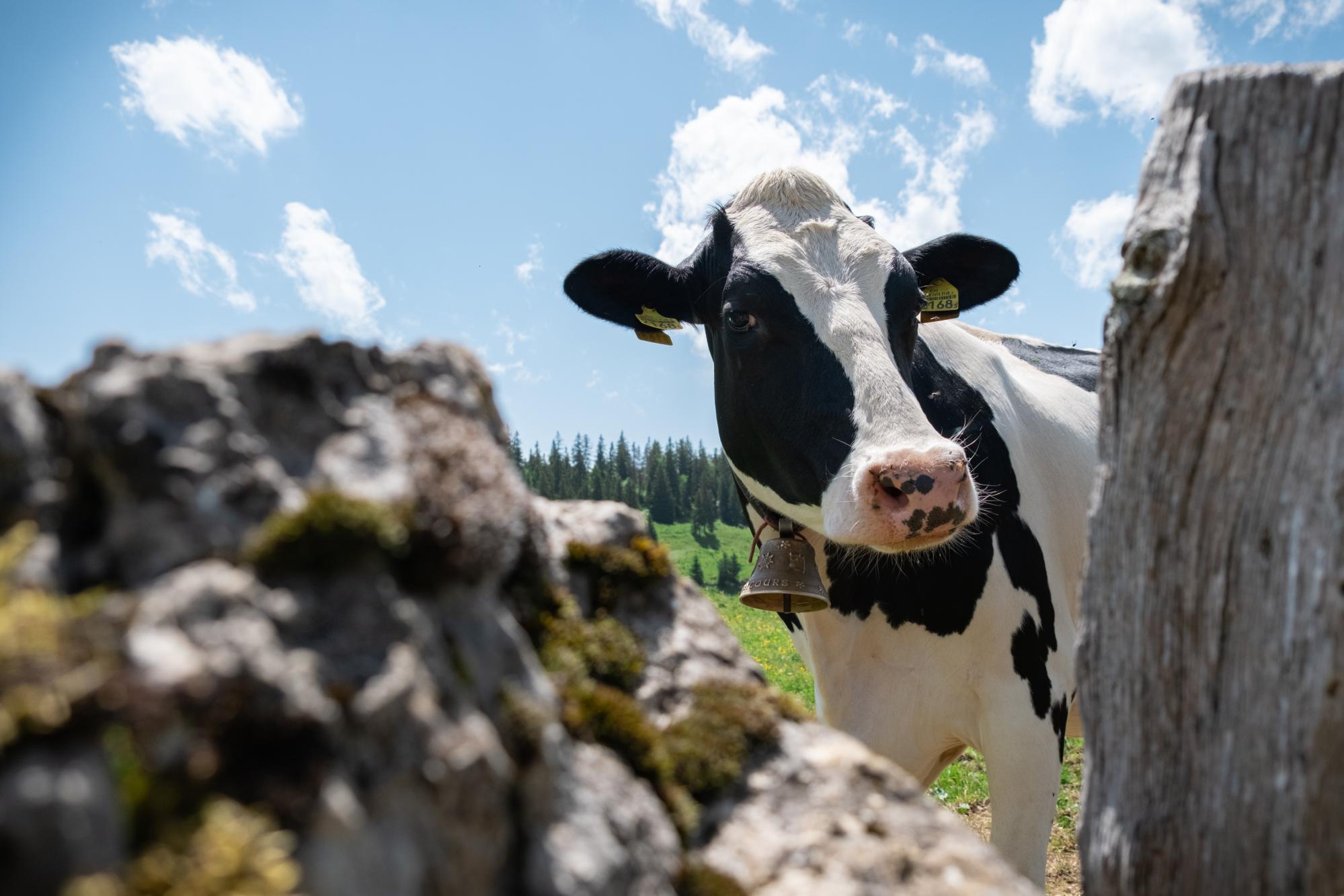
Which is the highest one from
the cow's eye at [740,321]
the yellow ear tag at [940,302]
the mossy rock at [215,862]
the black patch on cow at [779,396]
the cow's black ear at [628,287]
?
the yellow ear tag at [940,302]

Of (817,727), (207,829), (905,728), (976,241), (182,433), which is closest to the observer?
(207,829)

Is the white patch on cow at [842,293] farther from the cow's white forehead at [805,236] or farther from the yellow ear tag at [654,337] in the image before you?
the yellow ear tag at [654,337]

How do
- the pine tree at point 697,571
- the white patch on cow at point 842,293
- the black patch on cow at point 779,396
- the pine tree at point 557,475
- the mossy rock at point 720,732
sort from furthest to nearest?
the pine tree at point 557,475, the pine tree at point 697,571, the black patch on cow at point 779,396, the white patch on cow at point 842,293, the mossy rock at point 720,732

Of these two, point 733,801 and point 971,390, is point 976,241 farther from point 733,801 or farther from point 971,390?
point 733,801

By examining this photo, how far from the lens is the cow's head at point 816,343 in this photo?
327 cm

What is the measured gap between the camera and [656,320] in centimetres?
518

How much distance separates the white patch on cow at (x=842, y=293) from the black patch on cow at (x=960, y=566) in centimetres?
52

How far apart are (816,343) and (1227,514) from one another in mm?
2327

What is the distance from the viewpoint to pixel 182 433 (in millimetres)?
1383

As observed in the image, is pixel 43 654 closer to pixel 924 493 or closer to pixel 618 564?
pixel 618 564

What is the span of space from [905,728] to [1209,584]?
282 cm

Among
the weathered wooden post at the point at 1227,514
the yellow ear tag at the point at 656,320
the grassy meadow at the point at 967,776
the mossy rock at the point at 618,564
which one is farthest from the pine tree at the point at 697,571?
the weathered wooden post at the point at 1227,514

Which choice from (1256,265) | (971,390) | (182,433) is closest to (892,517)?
(1256,265)

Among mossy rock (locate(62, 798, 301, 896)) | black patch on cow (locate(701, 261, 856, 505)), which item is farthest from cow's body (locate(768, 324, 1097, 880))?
mossy rock (locate(62, 798, 301, 896))
